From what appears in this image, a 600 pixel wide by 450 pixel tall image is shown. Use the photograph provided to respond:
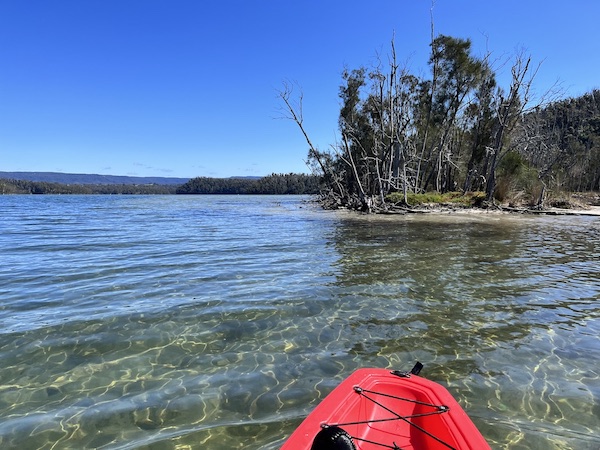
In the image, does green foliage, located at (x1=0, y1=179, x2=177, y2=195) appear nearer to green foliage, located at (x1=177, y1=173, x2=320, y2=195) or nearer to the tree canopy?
green foliage, located at (x1=177, y1=173, x2=320, y2=195)

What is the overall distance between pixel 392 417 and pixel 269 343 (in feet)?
8.17

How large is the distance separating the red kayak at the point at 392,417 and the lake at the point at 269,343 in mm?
691

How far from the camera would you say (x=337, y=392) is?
330 cm

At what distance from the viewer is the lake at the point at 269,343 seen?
3.60 m

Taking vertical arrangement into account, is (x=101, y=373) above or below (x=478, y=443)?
below

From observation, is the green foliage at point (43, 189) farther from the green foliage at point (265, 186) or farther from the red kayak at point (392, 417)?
the red kayak at point (392, 417)

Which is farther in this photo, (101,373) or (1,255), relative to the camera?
(1,255)

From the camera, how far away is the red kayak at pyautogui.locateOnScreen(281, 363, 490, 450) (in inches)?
107

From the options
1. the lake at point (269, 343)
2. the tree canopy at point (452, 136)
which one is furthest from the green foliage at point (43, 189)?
the lake at point (269, 343)

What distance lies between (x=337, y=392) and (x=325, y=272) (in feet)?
21.0

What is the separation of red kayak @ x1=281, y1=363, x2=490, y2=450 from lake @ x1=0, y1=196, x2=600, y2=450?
691 mm

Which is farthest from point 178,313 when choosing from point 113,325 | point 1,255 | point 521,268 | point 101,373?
point 1,255

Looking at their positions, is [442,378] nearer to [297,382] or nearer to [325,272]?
[297,382]

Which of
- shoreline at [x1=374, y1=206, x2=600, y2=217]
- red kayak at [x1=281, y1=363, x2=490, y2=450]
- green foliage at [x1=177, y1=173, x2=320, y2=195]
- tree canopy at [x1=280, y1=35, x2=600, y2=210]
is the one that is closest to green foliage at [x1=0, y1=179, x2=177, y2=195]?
green foliage at [x1=177, y1=173, x2=320, y2=195]
